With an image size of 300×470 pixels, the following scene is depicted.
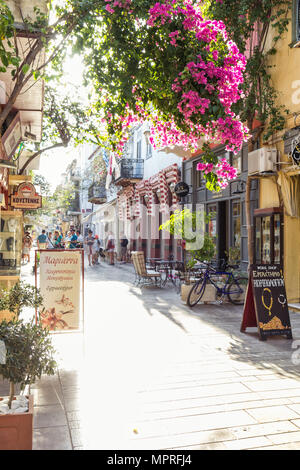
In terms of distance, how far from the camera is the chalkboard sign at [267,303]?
6.77 meters

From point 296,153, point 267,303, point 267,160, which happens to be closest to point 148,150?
point 267,160

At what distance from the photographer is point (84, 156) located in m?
56.1

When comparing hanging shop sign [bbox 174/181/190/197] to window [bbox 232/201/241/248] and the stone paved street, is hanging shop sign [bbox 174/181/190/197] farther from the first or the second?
the stone paved street

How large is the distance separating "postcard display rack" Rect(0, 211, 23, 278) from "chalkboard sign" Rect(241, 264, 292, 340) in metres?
3.70

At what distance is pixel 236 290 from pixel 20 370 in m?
7.84

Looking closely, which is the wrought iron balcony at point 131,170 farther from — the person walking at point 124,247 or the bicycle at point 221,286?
the bicycle at point 221,286


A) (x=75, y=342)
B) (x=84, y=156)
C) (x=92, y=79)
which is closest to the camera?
(x=92, y=79)

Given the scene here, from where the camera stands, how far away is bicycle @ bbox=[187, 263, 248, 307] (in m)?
9.95

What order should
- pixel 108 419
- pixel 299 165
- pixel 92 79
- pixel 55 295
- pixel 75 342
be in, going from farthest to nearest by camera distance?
pixel 299 165, pixel 75 342, pixel 55 295, pixel 92 79, pixel 108 419

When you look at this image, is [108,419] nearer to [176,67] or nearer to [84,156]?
[176,67]

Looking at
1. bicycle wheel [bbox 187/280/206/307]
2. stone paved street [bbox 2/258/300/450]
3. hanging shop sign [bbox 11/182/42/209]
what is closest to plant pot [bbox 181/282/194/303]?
bicycle wheel [bbox 187/280/206/307]

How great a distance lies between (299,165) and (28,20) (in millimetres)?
6511
